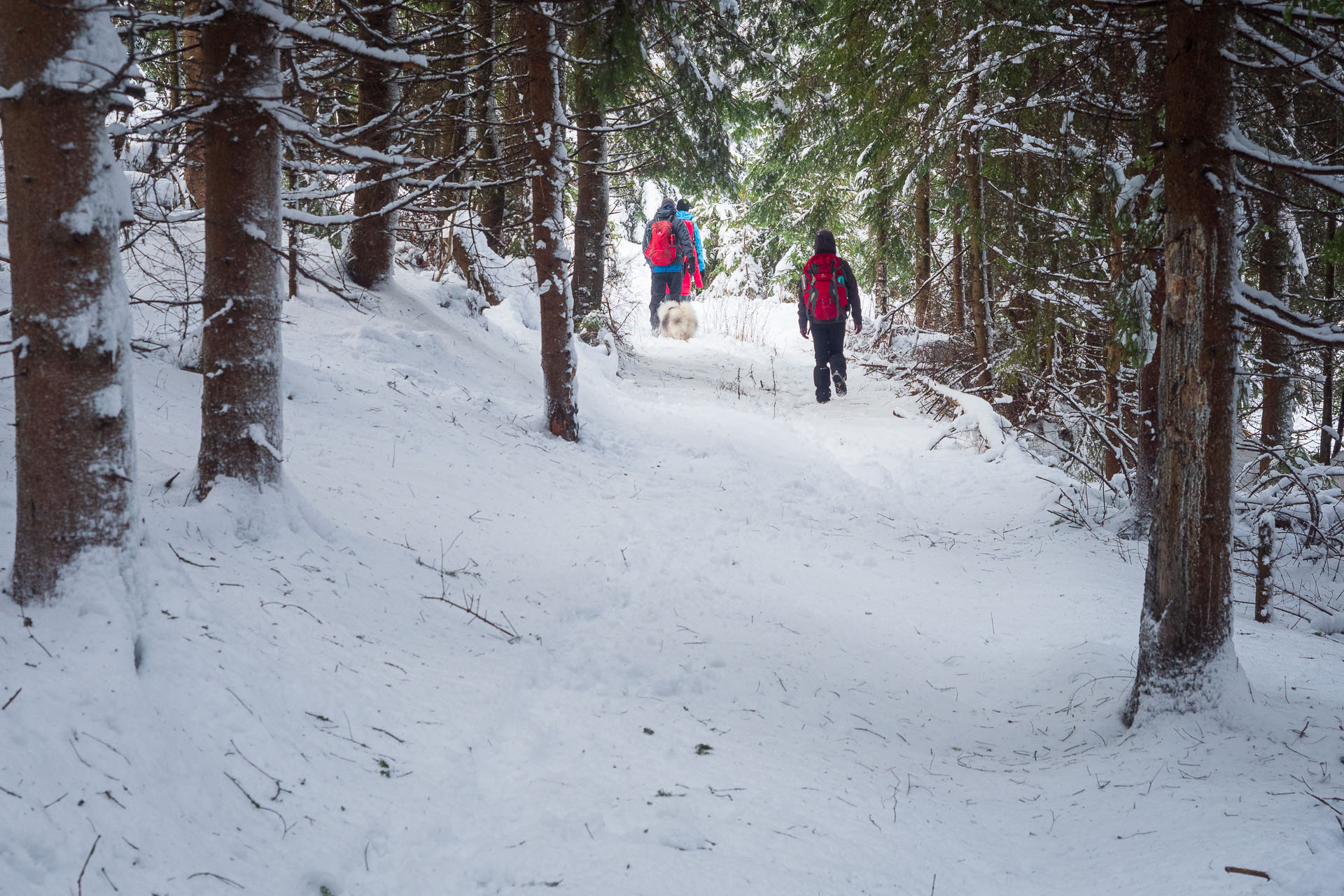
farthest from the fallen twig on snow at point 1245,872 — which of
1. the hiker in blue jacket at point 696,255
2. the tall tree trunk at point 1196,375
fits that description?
the hiker in blue jacket at point 696,255

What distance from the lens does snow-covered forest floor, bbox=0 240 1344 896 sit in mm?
2520

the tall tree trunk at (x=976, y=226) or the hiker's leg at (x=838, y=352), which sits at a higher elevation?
the tall tree trunk at (x=976, y=226)

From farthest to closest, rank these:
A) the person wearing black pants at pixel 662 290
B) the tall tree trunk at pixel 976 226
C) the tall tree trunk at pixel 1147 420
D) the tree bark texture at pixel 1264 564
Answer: the person wearing black pants at pixel 662 290 → the tall tree trunk at pixel 976 226 → the tall tree trunk at pixel 1147 420 → the tree bark texture at pixel 1264 564

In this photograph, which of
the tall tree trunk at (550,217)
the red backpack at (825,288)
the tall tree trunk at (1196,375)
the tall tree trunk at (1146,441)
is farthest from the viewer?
the red backpack at (825,288)

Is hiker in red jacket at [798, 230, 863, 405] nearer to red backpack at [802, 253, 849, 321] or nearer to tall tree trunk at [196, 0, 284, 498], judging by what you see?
red backpack at [802, 253, 849, 321]

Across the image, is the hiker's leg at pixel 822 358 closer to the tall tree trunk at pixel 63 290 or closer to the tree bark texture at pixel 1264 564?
the tree bark texture at pixel 1264 564

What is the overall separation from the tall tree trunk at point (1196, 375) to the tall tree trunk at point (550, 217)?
5386mm

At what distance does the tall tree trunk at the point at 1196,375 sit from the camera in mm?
3498

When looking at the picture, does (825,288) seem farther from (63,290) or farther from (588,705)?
(63,290)

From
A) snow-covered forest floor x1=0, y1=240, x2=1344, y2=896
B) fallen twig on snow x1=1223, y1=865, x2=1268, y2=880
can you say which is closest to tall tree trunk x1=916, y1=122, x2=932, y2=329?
snow-covered forest floor x1=0, y1=240, x2=1344, y2=896

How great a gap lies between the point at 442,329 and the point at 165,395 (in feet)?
14.6

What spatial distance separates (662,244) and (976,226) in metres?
7.13

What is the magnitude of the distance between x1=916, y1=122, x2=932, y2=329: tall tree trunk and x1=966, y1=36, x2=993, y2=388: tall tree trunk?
8.03 ft

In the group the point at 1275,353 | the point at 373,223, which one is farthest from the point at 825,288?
the point at 373,223
